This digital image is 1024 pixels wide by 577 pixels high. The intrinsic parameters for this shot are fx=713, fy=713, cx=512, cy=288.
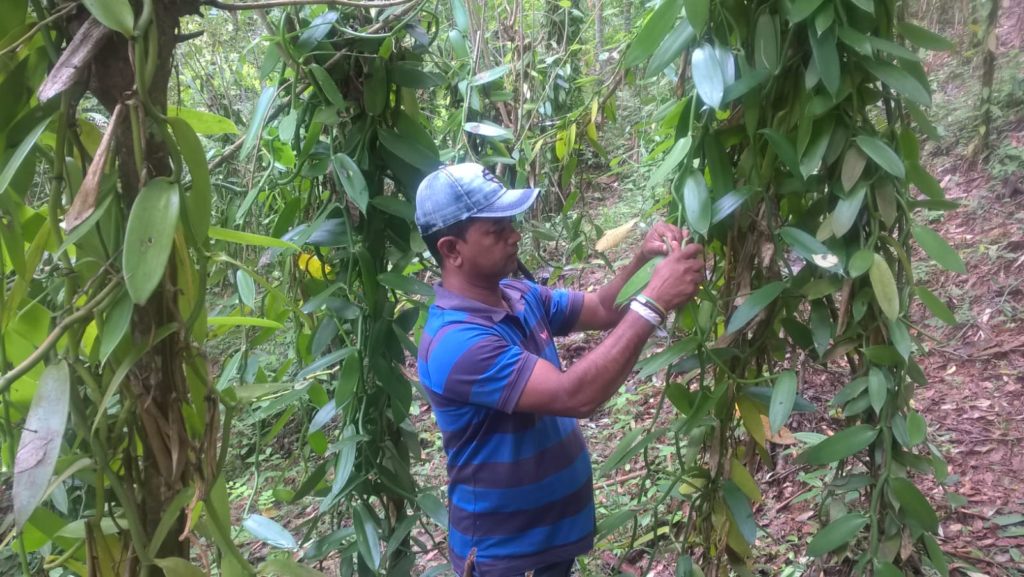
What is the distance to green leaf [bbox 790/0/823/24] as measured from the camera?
2.10ft

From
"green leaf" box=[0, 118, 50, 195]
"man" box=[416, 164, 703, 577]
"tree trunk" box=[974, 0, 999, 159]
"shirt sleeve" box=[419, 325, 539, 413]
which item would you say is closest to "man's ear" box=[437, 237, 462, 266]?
"man" box=[416, 164, 703, 577]

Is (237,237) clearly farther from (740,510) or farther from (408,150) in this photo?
(740,510)

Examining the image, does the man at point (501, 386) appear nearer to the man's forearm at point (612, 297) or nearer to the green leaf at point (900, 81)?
the man's forearm at point (612, 297)

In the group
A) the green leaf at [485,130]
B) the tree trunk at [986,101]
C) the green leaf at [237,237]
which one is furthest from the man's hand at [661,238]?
the tree trunk at [986,101]

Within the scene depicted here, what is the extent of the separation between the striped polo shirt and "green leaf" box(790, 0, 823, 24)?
1.91 ft

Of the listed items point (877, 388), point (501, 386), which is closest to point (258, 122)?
point (501, 386)

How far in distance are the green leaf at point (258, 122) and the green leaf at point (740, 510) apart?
28.1 inches

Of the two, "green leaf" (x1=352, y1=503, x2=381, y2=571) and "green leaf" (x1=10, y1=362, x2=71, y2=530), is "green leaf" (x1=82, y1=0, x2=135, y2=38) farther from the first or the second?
"green leaf" (x1=352, y1=503, x2=381, y2=571)

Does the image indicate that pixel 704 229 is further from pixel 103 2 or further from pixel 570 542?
pixel 570 542

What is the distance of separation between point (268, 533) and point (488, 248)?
0.51 meters

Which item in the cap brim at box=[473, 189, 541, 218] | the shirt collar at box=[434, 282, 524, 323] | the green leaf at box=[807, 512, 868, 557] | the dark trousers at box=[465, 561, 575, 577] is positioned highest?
the cap brim at box=[473, 189, 541, 218]

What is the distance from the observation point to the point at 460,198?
1.05 m

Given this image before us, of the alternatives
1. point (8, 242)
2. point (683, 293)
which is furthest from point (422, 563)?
point (8, 242)

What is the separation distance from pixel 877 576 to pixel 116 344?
0.71m
